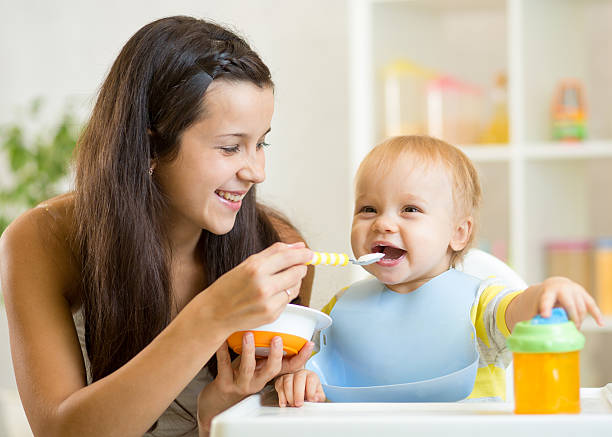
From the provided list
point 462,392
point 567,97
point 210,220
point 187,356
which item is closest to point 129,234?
point 210,220

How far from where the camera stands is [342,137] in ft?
10.4

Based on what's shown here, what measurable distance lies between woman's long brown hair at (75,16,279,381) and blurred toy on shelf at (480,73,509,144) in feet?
4.99

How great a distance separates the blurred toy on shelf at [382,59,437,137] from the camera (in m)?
2.76

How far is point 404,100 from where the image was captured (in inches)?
109

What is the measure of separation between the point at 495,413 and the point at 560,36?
2.11 meters

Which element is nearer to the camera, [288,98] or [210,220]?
[210,220]

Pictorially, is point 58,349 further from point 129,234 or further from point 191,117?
point 191,117

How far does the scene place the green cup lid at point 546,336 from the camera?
33.9 inches

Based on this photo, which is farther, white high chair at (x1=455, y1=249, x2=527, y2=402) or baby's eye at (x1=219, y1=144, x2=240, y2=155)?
white high chair at (x1=455, y1=249, x2=527, y2=402)

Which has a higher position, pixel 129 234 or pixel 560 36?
pixel 560 36

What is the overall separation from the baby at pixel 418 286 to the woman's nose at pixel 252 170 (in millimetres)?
Answer: 161

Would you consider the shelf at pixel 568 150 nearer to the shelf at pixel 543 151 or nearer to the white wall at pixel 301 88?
the shelf at pixel 543 151

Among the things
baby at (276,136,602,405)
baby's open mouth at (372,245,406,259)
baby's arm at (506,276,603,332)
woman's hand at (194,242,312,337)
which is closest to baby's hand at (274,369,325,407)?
baby at (276,136,602,405)

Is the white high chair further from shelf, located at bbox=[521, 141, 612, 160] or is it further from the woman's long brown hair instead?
shelf, located at bbox=[521, 141, 612, 160]
